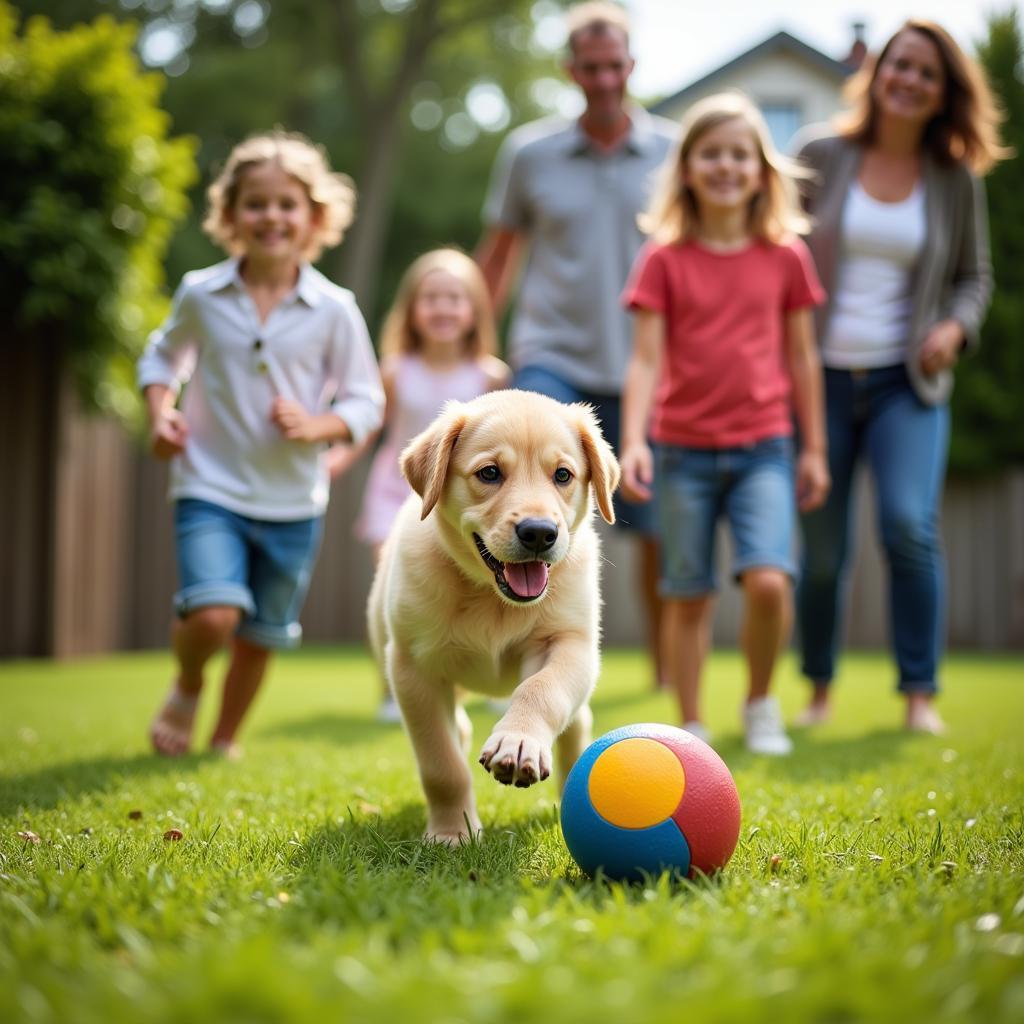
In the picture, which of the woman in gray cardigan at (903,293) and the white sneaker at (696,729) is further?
the woman in gray cardigan at (903,293)

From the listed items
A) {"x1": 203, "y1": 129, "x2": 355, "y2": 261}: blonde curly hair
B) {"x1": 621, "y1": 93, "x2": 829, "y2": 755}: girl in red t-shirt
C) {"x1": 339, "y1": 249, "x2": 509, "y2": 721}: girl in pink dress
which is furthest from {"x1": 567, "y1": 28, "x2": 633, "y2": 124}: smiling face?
{"x1": 203, "y1": 129, "x2": 355, "y2": 261}: blonde curly hair

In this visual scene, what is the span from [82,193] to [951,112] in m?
7.27

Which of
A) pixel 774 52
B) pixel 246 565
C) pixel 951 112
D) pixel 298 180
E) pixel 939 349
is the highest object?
pixel 774 52

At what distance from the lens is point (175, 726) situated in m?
4.54

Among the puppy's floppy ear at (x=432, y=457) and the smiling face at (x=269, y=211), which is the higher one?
the smiling face at (x=269, y=211)

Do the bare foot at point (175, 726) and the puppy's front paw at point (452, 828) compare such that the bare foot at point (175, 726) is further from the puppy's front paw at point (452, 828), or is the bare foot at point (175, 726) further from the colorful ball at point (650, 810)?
the colorful ball at point (650, 810)

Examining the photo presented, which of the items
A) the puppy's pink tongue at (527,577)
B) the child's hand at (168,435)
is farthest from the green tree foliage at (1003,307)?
the puppy's pink tongue at (527,577)

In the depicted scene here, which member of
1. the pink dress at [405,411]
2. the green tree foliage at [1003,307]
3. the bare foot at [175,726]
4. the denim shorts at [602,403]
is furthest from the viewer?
the green tree foliage at [1003,307]

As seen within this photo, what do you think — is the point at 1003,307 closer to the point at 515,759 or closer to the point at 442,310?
the point at 442,310

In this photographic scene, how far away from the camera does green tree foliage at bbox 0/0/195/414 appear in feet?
30.7

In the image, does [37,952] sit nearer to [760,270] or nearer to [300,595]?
[300,595]

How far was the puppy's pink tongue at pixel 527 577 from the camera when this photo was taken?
2.88 meters

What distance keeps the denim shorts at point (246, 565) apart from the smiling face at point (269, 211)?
1095 millimetres

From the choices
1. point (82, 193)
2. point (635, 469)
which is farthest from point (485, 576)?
point (82, 193)
